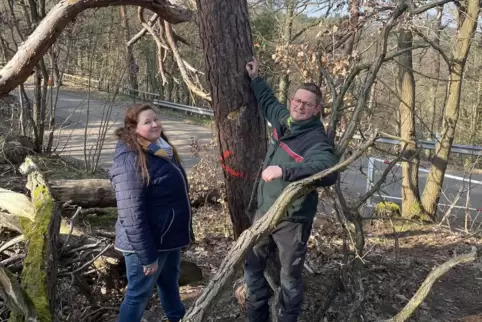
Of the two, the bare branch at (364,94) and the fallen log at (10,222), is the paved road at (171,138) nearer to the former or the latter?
the bare branch at (364,94)

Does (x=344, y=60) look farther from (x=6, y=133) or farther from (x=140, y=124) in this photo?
(x=6, y=133)

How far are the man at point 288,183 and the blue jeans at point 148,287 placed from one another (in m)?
0.57

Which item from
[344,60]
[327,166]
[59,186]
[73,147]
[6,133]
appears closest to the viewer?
[327,166]

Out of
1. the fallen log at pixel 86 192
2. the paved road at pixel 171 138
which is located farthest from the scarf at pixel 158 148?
the fallen log at pixel 86 192

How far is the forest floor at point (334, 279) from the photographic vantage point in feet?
12.0

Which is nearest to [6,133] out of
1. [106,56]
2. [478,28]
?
[106,56]

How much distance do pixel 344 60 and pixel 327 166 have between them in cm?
239

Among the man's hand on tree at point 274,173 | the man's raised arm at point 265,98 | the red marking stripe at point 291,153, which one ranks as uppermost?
the man's raised arm at point 265,98

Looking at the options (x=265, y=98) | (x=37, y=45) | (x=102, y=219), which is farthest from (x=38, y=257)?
(x=102, y=219)

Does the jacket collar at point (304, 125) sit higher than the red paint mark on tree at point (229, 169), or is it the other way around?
the jacket collar at point (304, 125)

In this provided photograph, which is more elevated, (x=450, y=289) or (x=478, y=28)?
(x=478, y=28)

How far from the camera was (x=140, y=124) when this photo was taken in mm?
2936

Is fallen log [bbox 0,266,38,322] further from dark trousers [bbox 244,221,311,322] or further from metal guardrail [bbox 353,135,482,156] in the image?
metal guardrail [bbox 353,135,482,156]

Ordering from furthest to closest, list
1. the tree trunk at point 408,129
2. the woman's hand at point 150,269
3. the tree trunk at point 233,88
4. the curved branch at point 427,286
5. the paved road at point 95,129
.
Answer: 1. the paved road at point 95,129
2. the tree trunk at point 408,129
3. the tree trunk at point 233,88
4. the woman's hand at point 150,269
5. the curved branch at point 427,286
